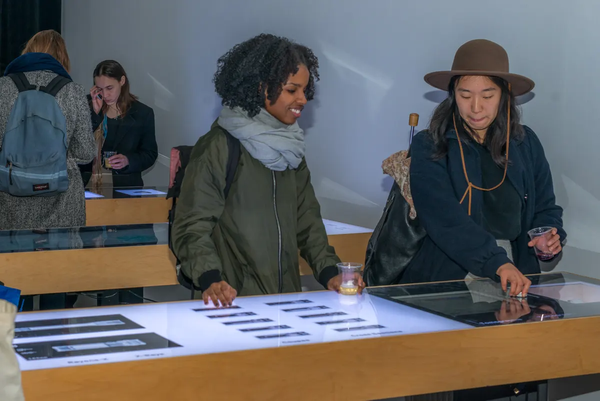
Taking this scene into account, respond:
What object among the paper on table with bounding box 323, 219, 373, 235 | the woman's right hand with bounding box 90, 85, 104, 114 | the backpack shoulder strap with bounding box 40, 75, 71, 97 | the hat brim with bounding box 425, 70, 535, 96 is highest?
the hat brim with bounding box 425, 70, 535, 96

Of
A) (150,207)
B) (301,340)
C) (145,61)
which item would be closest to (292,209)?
(301,340)

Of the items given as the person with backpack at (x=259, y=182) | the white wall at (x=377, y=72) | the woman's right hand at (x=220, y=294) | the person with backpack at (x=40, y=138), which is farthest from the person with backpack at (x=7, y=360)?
the person with backpack at (x=40, y=138)

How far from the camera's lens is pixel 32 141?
3412 millimetres

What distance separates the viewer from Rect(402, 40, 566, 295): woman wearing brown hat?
238cm

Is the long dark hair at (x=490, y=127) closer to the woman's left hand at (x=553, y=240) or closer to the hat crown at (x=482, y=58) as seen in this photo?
the hat crown at (x=482, y=58)

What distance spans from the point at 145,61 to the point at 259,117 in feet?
15.7

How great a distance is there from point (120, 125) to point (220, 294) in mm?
3392

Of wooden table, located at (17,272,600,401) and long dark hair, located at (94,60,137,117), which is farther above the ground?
long dark hair, located at (94,60,137,117)

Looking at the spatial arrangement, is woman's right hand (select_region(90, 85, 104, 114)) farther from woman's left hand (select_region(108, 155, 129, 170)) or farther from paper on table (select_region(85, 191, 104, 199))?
paper on table (select_region(85, 191, 104, 199))

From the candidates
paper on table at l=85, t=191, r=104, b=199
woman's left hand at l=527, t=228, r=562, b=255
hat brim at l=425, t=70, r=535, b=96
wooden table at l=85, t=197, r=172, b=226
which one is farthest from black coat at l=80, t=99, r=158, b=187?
woman's left hand at l=527, t=228, r=562, b=255

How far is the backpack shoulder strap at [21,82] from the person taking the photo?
3426 millimetres

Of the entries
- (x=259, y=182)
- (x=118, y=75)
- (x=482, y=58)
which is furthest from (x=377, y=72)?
(x=118, y=75)

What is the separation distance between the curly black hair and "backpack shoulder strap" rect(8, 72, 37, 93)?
1475mm

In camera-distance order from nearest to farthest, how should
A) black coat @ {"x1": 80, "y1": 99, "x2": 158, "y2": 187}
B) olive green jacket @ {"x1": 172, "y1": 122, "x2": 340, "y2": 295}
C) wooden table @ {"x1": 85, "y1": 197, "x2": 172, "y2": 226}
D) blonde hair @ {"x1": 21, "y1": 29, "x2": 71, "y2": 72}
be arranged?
olive green jacket @ {"x1": 172, "y1": 122, "x2": 340, "y2": 295}
blonde hair @ {"x1": 21, "y1": 29, "x2": 71, "y2": 72}
wooden table @ {"x1": 85, "y1": 197, "x2": 172, "y2": 226}
black coat @ {"x1": 80, "y1": 99, "x2": 158, "y2": 187}
